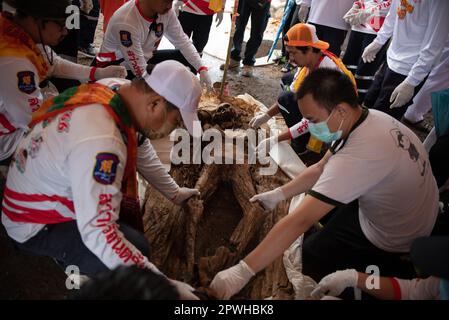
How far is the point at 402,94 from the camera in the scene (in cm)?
343

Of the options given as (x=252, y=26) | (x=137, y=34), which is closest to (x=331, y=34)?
(x=252, y=26)

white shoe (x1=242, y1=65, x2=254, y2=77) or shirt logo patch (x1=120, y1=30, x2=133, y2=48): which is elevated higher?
shirt logo patch (x1=120, y1=30, x2=133, y2=48)

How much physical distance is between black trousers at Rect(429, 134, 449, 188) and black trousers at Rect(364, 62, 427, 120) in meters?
0.74

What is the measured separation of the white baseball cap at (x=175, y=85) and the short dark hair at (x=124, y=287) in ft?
2.75

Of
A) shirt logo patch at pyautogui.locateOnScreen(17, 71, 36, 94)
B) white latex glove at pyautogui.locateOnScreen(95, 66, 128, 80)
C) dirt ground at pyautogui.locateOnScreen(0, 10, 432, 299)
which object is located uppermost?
shirt logo patch at pyautogui.locateOnScreen(17, 71, 36, 94)

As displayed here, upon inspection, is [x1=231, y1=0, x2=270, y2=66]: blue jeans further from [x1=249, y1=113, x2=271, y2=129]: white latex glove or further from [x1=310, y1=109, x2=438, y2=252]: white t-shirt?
[x1=310, y1=109, x2=438, y2=252]: white t-shirt

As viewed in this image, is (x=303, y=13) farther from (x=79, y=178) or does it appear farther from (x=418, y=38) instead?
(x=79, y=178)

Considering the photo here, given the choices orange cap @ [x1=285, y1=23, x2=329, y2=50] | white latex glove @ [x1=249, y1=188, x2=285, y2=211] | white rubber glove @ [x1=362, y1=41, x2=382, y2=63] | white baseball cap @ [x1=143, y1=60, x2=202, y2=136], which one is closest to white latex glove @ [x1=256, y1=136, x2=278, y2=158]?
white latex glove @ [x1=249, y1=188, x2=285, y2=211]

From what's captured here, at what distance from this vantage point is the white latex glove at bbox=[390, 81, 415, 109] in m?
3.39

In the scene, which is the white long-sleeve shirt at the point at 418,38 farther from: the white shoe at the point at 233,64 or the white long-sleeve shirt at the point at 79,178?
the white long-sleeve shirt at the point at 79,178

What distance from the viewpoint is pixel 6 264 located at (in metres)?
2.29

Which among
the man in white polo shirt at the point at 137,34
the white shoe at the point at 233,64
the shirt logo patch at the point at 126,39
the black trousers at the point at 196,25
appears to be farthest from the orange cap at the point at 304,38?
the white shoe at the point at 233,64
